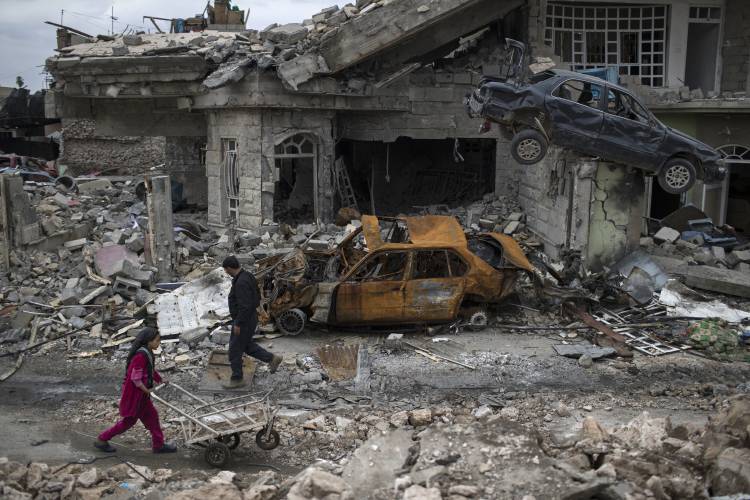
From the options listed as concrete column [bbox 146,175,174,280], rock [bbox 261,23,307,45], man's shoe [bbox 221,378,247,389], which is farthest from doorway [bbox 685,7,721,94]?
man's shoe [bbox 221,378,247,389]

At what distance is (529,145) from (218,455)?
8041 millimetres

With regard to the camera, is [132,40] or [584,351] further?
[132,40]

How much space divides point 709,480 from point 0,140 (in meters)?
34.3

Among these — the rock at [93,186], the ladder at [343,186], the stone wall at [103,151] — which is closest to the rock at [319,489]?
the ladder at [343,186]

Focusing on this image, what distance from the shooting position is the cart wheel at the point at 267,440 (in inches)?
271

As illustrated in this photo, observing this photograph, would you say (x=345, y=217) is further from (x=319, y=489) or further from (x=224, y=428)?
(x=319, y=489)

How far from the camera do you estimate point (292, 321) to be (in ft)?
33.5

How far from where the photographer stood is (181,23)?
20.9 metres

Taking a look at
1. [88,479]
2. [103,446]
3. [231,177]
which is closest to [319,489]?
[88,479]

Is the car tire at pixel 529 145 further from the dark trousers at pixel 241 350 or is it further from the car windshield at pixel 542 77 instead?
the dark trousers at pixel 241 350

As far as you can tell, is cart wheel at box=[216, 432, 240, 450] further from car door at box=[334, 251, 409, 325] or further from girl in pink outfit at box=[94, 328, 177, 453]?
car door at box=[334, 251, 409, 325]

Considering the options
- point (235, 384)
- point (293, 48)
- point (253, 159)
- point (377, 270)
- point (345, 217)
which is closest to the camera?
point (235, 384)

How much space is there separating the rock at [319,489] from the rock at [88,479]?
1.82m

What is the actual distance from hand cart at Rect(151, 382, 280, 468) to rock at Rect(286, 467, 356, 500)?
1464 mm
